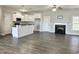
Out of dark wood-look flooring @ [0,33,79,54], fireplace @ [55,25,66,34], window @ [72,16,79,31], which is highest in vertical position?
window @ [72,16,79,31]

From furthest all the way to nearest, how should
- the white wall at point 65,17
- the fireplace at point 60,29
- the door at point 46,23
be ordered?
the door at point 46,23
the fireplace at point 60,29
the white wall at point 65,17

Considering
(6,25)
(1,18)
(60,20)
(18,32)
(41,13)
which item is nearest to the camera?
(18,32)

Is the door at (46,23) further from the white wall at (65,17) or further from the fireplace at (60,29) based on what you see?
the fireplace at (60,29)

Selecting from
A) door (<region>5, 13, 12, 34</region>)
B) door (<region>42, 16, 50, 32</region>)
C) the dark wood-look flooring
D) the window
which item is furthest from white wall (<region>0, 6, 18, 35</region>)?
the window

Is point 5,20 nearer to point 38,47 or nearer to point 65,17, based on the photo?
point 38,47

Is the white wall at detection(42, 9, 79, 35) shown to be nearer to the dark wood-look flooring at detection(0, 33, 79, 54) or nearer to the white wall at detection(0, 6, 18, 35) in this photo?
the white wall at detection(0, 6, 18, 35)

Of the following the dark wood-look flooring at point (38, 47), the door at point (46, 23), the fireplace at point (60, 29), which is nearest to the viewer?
the dark wood-look flooring at point (38, 47)

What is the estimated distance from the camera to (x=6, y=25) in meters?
10.4

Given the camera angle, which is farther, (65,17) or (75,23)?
(65,17)

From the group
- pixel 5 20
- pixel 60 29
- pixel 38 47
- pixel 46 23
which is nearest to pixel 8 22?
pixel 5 20

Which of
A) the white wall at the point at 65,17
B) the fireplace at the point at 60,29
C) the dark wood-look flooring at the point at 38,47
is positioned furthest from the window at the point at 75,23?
the dark wood-look flooring at the point at 38,47

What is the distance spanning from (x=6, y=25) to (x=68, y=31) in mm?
6386
